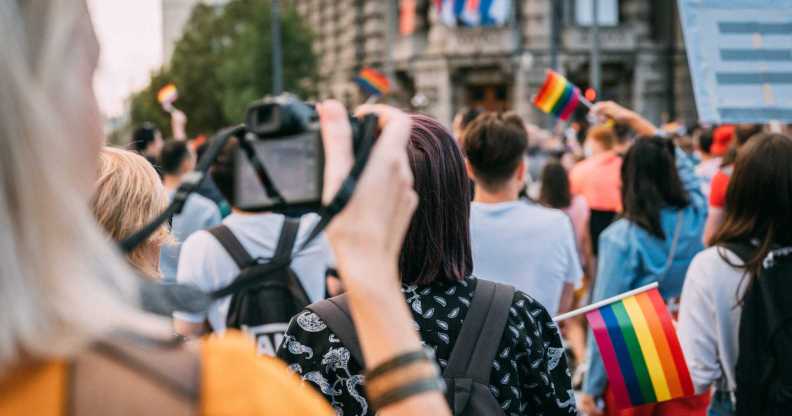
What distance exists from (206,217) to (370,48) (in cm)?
2747

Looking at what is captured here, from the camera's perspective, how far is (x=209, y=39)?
3559 cm

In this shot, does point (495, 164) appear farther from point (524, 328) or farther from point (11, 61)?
point (11, 61)

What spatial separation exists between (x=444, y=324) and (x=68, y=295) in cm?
139

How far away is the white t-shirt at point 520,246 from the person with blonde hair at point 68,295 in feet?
9.99

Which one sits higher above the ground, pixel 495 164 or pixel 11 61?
pixel 11 61

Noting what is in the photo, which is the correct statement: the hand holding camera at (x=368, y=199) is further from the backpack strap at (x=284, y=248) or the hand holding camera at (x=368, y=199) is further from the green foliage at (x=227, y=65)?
the green foliage at (x=227, y=65)

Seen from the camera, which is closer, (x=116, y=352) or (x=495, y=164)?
(x=116, y=352)

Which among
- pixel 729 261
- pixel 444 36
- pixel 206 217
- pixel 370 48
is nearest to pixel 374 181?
pixel 729 261

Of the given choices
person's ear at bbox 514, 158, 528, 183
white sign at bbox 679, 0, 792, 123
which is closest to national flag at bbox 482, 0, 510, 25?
person's ear at bbox 514, 158, 528, 183

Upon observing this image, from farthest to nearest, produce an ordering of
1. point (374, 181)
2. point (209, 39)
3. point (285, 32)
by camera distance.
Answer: point (209, 39) < point (285, 32) < point (374, 181)

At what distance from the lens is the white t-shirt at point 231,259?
3.98 metres

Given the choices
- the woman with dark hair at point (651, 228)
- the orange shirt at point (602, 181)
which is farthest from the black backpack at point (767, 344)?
the orange shirt at point (602, 181)

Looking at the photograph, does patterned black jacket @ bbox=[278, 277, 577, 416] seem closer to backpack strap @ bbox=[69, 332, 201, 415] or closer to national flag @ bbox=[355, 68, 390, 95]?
backpack strap @ bbox=[69, 332, 201, 415]

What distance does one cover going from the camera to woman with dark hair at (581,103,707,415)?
4.96 metres
